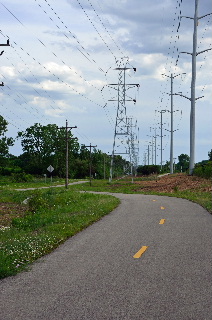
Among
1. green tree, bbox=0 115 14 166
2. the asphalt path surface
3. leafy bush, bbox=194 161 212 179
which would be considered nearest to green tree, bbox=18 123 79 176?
green tree, bbox=0 115 14 166

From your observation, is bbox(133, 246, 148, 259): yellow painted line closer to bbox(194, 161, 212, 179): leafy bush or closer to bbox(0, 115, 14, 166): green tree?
bbox(194, 161, 212, 179): leafy bush

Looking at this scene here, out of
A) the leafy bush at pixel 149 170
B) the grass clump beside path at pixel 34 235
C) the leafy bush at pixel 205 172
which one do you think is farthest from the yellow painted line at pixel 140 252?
the leafy bush at pixel 149 170

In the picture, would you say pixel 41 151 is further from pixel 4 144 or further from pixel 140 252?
pixel 140 252

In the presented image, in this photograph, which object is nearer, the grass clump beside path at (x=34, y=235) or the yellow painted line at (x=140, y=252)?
the grass clump beside path at (x=34, y=235)

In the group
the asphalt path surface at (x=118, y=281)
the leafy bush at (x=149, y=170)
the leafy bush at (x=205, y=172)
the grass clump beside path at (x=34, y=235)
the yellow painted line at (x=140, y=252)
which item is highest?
the leafy bush at (x=149, y=170)

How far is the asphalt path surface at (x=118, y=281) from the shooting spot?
6.94 metres

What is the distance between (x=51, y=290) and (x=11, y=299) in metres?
0.73

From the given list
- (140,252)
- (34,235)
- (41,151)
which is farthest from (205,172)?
(41,151)

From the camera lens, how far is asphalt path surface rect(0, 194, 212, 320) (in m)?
6.94

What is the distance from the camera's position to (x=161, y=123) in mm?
109812

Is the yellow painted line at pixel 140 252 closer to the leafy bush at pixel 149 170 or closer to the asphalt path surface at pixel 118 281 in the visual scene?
the asphalt path surface at pixel 118 281

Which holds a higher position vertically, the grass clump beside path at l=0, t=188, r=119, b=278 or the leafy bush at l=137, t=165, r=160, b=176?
the leafy bush at l=137, t=165, r=160, b=176

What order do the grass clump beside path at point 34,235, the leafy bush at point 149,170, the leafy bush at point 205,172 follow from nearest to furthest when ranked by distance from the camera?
the grass clump beside path at point 34,235, the leafy bush at point 205,172, the leafy bush at point 149,170

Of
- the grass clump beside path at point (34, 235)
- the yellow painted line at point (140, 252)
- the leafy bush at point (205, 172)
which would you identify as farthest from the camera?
the leafy bush at point (205, 172)
